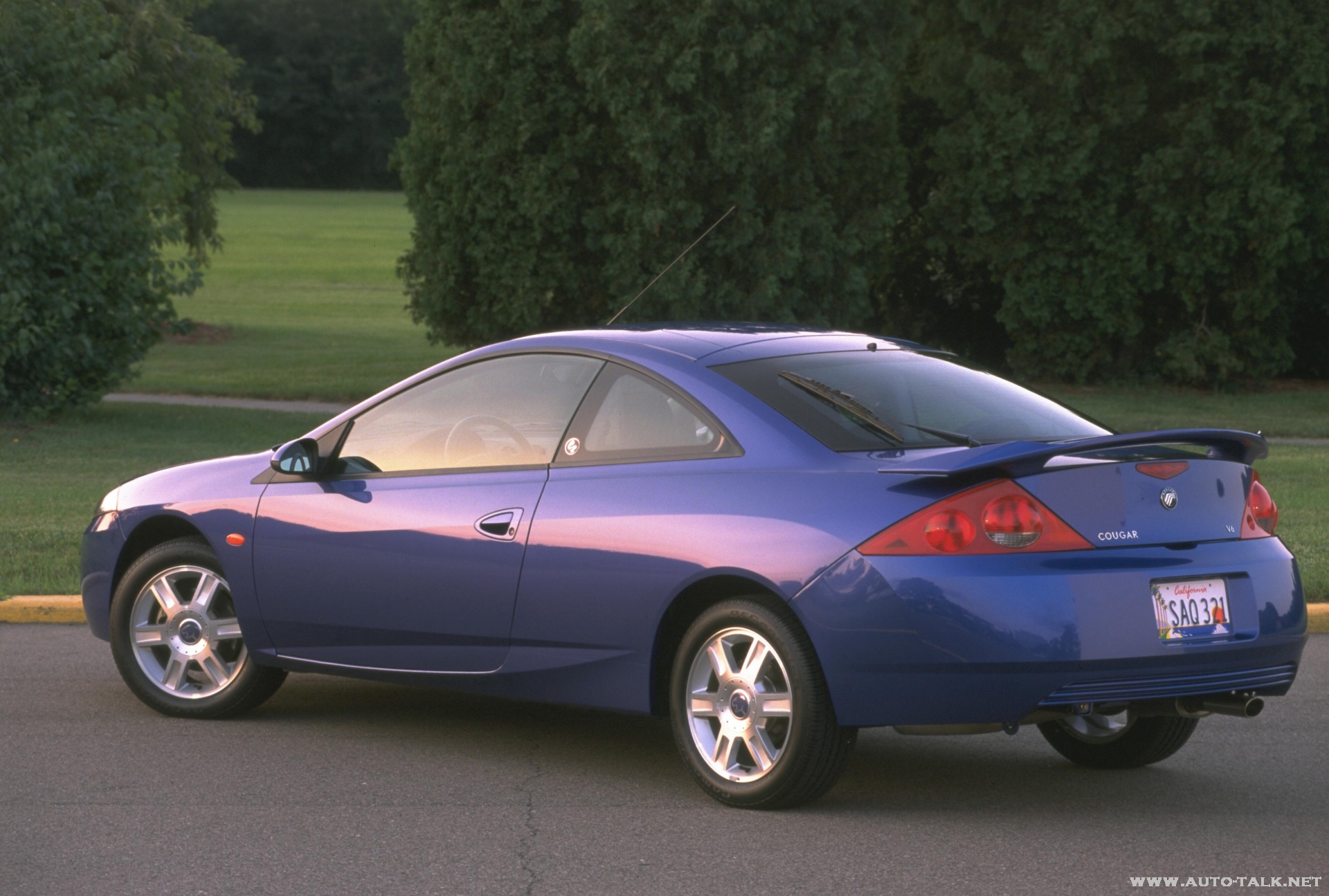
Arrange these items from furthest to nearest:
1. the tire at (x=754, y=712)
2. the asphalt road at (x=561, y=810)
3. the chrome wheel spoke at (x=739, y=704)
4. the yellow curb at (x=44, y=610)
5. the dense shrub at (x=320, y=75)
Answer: the dense shrub at (x=320, y=75)
the yellow curb at (x=44, y=610)
the chrome wheel spoke at (x=739, y=704)
the tire at (x=754, y=712)
the asphalt road at (x=561, y=810)

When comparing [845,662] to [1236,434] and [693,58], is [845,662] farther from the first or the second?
[693,58]

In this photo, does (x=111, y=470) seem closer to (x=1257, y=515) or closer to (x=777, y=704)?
(x=777, y=704)

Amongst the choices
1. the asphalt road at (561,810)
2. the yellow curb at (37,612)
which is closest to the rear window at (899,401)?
the asphalt road at (561,810)

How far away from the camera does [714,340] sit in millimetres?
6172

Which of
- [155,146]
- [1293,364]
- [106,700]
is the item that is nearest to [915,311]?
[1293,364]

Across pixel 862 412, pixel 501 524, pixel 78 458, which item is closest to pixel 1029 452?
pixel 862 412

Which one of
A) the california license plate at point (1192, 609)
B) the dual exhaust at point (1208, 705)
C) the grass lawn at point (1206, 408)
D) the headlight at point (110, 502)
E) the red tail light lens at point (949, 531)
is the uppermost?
the red tail light lens at point (949, 531)

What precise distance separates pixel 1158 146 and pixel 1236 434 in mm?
19323

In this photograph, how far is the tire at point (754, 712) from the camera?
530 cm

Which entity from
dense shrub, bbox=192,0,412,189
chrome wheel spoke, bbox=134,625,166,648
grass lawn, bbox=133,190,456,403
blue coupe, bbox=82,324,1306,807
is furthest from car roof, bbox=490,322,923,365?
dense shrub, bbox=192,0,412,189

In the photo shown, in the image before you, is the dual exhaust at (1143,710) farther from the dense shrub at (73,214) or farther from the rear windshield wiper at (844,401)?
the dense shrub at (73,214)

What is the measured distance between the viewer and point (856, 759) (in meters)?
6.36

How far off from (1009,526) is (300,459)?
2.75m

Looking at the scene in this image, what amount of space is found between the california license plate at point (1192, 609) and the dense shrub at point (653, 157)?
1777 centimetres
